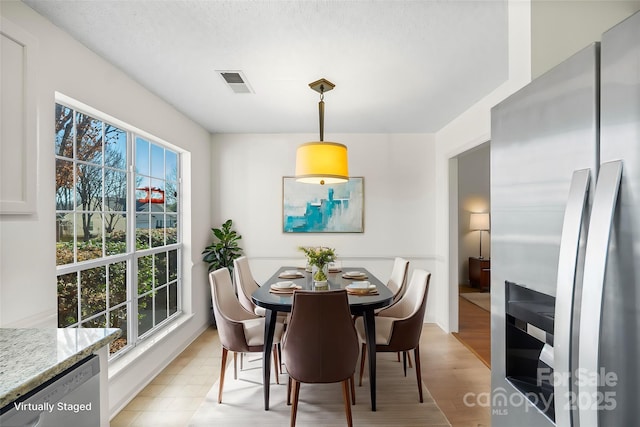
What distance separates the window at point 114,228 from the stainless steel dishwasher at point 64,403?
1.34 metres

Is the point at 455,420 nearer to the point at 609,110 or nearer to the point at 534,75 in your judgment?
the point at 534,75

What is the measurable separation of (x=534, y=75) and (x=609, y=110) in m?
0.83

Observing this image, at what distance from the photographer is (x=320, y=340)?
2.17 meters

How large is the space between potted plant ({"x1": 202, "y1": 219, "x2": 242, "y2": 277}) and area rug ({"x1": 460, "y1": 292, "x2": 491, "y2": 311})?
12.9 feet

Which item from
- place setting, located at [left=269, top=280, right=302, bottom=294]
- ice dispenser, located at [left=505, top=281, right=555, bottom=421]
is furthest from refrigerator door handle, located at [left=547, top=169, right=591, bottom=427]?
place setting, located at [left=269, top=280, right=302, bottom=294]

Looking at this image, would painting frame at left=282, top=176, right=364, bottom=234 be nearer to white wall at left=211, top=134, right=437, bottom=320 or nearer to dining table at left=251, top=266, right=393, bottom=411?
white wall at left=211, top=134, right=437, bottom=320

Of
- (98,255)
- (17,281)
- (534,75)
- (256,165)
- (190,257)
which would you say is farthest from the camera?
(256,165)

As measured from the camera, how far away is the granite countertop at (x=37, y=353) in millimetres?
942

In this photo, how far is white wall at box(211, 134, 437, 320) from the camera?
4789mm

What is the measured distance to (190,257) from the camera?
13.4ft

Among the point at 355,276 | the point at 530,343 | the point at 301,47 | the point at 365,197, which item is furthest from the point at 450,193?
the point at 530,343

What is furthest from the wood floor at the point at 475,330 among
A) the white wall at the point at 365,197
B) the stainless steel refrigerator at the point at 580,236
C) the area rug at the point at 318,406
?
the stainless steel refrigerator at the point at 580,236

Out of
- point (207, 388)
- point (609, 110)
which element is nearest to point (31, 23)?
point (609, 110)

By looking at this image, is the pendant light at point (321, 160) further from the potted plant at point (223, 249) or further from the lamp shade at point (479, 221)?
the lamp shade at point (479, 221)
